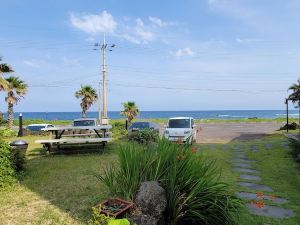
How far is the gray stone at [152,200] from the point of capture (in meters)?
4.51

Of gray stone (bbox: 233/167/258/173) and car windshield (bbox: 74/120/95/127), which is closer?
gray stone (bbox: 233/167/258/173)

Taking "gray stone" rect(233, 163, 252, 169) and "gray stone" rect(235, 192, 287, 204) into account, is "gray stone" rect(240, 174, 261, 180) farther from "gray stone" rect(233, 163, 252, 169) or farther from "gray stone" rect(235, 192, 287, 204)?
"gray stone" rect(235, 192, 287, 204)

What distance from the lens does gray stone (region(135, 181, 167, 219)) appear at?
178 inches

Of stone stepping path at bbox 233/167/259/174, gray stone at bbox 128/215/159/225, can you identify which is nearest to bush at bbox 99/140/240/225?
gray stone at bbox 128/215/159/225

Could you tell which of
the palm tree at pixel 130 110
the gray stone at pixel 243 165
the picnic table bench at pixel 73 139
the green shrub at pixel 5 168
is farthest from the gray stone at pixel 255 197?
the palm tree at pixel 130 110

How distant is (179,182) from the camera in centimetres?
497

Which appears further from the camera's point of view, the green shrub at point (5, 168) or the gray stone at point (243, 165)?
the gray stone at point (243, 165)

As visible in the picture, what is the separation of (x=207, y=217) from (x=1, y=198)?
4.25m

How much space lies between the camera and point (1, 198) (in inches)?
265

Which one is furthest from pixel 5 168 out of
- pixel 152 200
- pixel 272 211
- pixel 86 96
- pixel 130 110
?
pixel 86 96

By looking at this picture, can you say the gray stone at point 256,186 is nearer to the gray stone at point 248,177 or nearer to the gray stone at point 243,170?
the gray stone at point 248,177

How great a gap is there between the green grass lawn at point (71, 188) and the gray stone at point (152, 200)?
1.19 m

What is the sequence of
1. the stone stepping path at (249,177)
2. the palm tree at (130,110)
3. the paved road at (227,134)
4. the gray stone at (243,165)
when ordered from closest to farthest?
1. the stone stepping path at (249,177)
2. the gray stone at (243,165)
3. the paved road at (227,134)
4. the palm tree at (130,110)

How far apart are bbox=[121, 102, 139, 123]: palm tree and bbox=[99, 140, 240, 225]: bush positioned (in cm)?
2685
